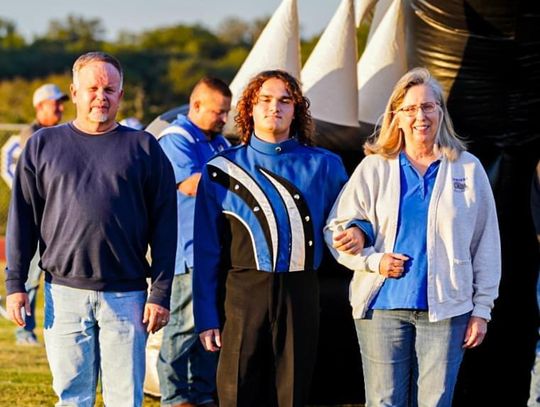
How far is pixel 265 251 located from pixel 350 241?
346mm

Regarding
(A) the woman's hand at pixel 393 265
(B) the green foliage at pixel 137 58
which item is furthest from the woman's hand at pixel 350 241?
(B) the green foliage at pixel 137 58

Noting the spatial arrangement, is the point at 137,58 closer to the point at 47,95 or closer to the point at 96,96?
the point at 47,95

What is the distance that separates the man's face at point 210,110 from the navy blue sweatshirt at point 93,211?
1509mm

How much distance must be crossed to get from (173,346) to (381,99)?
1.78 metres

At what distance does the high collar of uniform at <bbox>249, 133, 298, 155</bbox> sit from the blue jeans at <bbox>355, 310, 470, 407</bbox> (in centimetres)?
72

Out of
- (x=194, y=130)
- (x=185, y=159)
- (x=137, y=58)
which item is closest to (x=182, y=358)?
(x=185, y=159)

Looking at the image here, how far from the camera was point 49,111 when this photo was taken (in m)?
8.22

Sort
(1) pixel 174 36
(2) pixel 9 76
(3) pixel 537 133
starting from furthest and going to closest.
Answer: (1) pixel 174 36, (2) pixel 9 76, (3) pixel 537 133

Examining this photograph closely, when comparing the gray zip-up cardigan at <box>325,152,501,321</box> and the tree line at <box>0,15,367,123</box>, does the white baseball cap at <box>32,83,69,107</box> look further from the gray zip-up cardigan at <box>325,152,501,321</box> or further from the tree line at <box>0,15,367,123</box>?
the tree line at <box>0,15,367,123</box>

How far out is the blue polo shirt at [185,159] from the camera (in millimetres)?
5730

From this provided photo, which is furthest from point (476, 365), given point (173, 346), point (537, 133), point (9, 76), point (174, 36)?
point (174, 36)

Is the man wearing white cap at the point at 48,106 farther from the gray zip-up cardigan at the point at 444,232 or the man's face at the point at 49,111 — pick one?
the gray zip-up cardigan at the point at 444,232

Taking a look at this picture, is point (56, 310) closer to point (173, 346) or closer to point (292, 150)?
point (292, 150)

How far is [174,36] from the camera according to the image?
58.2 metres
